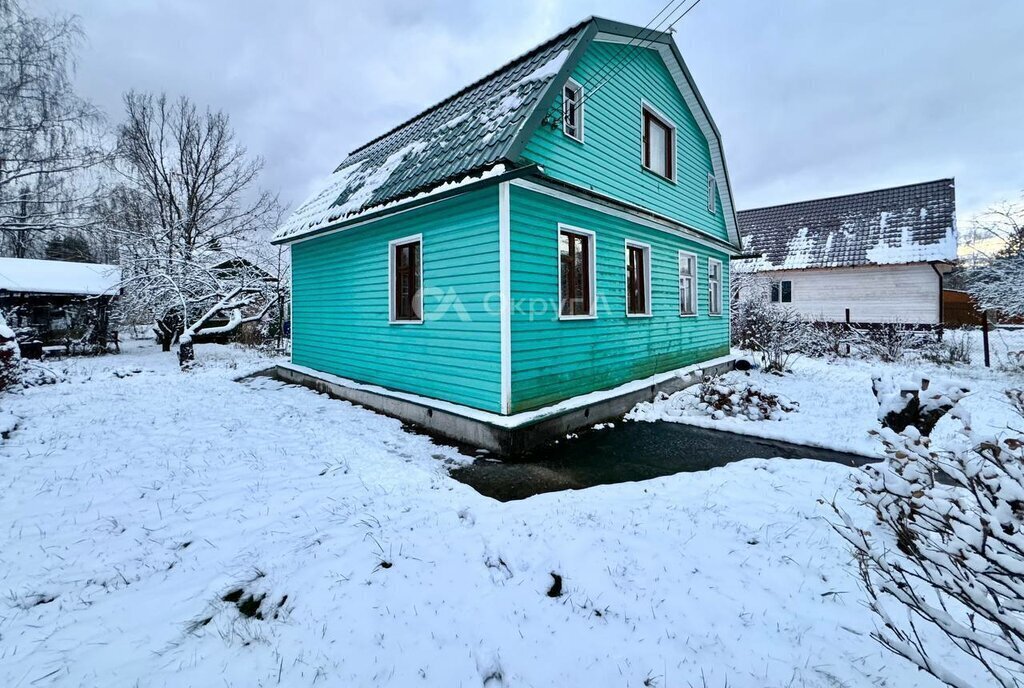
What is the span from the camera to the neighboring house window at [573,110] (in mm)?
7008

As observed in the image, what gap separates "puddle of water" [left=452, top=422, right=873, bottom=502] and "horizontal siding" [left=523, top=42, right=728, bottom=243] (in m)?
4.25

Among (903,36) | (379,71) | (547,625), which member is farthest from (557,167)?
(379,71)

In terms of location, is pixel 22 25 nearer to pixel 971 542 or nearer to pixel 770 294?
pixel 971 542

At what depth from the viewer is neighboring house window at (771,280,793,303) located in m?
20.4

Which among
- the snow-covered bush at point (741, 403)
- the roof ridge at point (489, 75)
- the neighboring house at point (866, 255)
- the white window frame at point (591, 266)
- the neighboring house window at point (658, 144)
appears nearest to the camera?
the white window frame at point (591, 266)

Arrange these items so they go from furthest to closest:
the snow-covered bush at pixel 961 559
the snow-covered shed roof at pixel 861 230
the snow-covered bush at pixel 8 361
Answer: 1. the snow-covered shed roof at pixel 861 230
2. the snow-covered bush at pixel 8 361
3. the snow-covered bush at pixel 961 559

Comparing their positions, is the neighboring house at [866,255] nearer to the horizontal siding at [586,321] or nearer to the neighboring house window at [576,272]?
the horizontal siding at [586,321]

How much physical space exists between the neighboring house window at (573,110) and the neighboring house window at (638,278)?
247cm

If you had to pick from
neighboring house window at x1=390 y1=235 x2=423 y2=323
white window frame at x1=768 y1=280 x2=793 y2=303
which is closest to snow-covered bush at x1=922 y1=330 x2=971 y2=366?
white window frame at x1=768 y1=280 x2=793 y2=303

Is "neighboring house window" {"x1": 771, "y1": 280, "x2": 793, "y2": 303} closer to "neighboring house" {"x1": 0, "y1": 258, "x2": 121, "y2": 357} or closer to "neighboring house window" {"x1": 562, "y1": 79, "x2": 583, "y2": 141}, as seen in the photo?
"neighboring house window" {"x1": 562, "y1": 79, "x2": 583, "y2": 141}

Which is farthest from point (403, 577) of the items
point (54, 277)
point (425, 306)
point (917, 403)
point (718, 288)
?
point (54, 277)

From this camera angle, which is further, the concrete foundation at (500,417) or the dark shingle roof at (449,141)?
the dark shingle roof at (449,141)

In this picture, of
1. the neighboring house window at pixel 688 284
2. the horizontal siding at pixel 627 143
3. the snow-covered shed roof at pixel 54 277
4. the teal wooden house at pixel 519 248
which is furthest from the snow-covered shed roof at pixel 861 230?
the snow-covered shed roof at pixel 54 277

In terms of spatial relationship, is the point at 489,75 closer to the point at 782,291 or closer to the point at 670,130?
the point at 670,130
